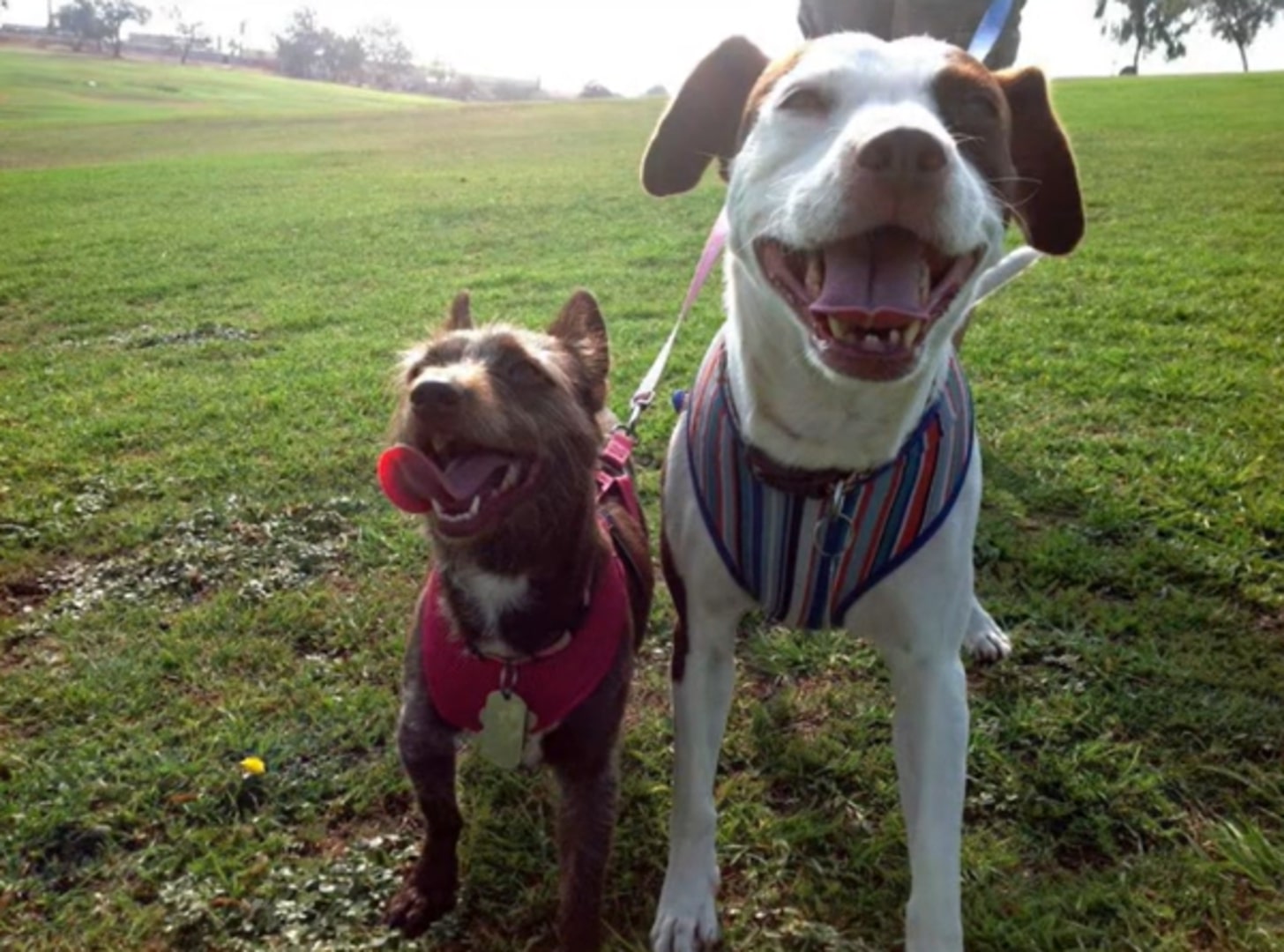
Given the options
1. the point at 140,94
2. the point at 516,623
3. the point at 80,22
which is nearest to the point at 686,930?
the point at 516,623

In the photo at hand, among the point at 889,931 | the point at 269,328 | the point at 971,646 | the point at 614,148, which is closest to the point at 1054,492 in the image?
the point at 971,646

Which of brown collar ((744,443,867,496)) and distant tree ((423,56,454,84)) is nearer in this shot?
brown collar ((744,443,867,496))

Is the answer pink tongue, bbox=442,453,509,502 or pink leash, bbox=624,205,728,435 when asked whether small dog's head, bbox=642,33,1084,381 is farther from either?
pink tongue, bbox=442,453,509,502

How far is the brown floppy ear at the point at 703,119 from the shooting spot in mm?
2662

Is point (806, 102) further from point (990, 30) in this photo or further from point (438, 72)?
point (438, 72)

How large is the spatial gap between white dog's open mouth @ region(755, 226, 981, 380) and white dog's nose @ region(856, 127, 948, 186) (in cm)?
11

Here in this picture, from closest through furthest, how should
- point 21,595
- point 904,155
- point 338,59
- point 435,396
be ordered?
point 904,155 → point 435,396 → point 21,595 → point 338,59

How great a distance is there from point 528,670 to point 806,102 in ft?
4.96

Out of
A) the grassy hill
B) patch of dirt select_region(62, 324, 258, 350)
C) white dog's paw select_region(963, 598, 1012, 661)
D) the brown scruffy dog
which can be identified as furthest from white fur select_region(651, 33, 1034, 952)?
the grassy hill

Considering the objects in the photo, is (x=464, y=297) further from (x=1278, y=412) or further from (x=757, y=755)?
(x=1278, y=412)

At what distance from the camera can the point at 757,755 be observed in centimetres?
328

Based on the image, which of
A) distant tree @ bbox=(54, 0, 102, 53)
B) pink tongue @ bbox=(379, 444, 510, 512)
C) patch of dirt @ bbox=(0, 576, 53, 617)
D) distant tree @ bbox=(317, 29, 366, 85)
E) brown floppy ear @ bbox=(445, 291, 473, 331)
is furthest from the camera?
distant tree @ bbox=(317, 29, 366, 85)

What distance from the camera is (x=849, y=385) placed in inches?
86.3

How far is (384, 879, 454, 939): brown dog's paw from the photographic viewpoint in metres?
2.66
